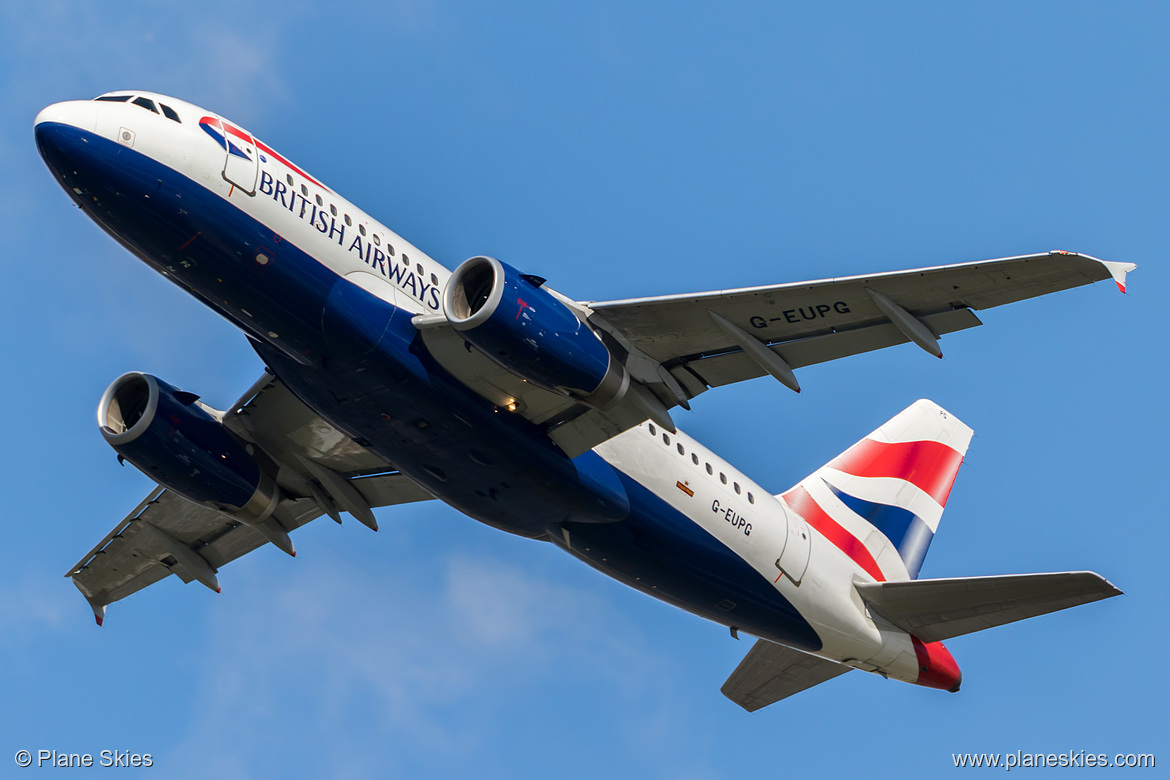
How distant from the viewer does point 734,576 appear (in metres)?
24.4

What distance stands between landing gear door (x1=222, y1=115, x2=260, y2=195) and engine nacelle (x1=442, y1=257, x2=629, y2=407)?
11.8 feet

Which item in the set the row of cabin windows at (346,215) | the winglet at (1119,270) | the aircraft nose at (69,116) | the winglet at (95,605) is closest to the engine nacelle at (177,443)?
the winglet at (95,605)

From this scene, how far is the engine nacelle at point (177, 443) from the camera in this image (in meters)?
24.3

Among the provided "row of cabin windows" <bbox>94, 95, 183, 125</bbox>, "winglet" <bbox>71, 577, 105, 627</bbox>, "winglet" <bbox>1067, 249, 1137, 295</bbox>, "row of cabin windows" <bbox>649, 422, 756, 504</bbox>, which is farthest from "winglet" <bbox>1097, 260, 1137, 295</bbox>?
"winglet" <bbox>71, 577, 105, 627</bbox>

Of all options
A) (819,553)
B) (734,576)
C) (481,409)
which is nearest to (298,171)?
(481,409)

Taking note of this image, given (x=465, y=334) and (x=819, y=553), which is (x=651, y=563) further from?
(x=465, y=334)

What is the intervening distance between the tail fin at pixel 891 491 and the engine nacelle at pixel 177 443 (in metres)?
11.6

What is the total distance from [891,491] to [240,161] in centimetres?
1717

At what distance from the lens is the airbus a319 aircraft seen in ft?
64.3

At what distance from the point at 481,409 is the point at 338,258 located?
3.46 m

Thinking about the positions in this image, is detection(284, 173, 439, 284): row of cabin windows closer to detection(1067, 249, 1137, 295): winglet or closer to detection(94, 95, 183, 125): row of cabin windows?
detection(94, 95, 183, 125): row of cabin windows

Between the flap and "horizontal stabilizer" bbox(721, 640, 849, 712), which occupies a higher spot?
the flap

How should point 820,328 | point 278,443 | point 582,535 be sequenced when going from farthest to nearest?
1. point 278,443
2. point 582,535
3. point 820,328

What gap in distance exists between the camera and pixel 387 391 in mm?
20906
